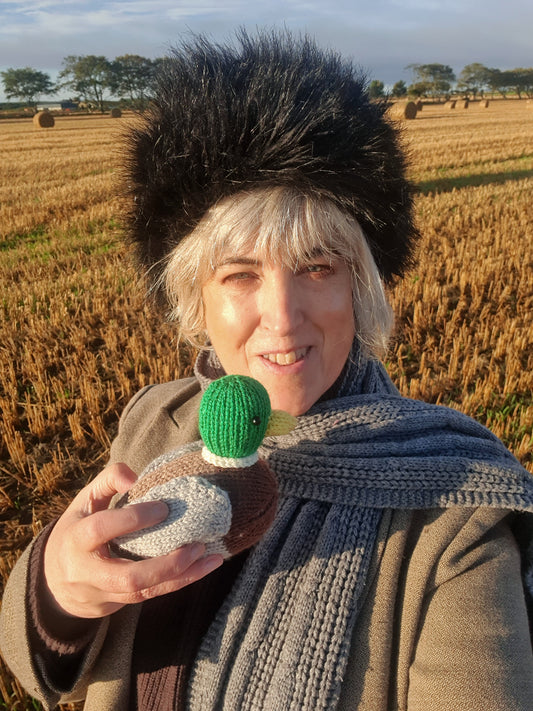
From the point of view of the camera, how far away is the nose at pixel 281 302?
1279 mm

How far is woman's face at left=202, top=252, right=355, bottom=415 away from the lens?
1.30 meters

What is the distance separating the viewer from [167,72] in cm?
145

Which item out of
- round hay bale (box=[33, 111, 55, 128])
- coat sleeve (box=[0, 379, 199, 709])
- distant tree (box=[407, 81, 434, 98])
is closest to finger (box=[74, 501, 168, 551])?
coat sleeve (box=[0, 379, 199, 709])

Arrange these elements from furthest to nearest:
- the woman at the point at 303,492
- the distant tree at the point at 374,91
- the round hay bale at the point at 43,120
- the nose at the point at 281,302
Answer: the round hay bale at the point at 43,120 < the distant tree at the point at 374,91 < the nose at the point at 281,302 < the woman at the point at 303,492

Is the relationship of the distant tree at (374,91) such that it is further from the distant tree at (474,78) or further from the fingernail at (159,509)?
the distant tree at (474,78)

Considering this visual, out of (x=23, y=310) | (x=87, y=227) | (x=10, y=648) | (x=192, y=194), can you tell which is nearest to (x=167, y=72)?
(x=192, y=194)

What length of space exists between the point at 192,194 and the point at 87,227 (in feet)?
28.0

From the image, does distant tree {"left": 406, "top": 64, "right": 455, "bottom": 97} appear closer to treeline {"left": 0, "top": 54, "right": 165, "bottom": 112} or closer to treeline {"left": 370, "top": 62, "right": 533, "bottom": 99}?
treeline {"left": 370, "top": 62, "right": 533, "bottom": 99}

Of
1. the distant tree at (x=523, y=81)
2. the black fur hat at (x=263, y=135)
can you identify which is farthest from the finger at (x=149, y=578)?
the distant tree at (x=523, y=81)

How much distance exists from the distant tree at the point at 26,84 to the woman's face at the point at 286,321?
91688mm

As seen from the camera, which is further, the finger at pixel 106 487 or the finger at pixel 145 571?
the finger at pixel 106 487

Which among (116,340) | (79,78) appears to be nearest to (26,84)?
(79,78)

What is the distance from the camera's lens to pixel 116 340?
181 inches

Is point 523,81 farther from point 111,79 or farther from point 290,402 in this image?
point 290,402
